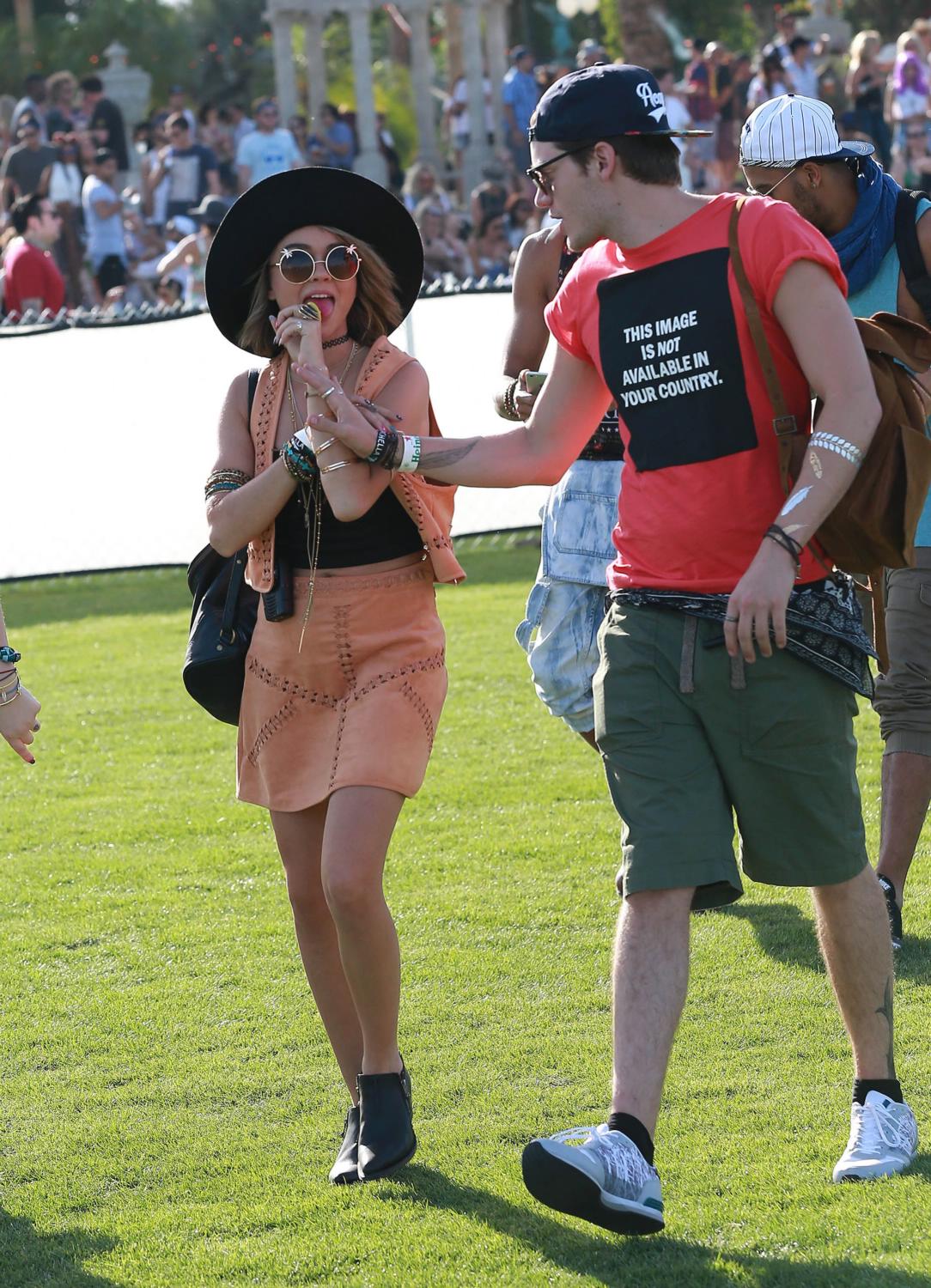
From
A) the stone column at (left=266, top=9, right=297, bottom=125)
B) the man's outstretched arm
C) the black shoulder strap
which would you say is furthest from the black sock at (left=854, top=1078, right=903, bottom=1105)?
the stone column at (left=266, top=9, right=297, bottom=125)

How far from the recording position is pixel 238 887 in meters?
6.10

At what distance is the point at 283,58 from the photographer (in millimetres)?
33406

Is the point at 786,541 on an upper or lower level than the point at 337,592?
upper

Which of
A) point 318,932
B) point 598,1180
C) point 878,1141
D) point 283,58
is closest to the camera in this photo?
point 598,1180

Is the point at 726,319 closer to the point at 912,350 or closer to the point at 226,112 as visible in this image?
the point at 912,350

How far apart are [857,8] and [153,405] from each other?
3452 centimetres

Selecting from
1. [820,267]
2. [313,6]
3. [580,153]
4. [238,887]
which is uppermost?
[313,6]

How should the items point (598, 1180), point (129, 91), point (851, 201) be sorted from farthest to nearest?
point (129, 91), point (851, 201), point (598, 1180)

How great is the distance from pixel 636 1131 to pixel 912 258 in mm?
2561

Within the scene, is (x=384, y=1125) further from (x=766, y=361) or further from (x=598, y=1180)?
(x=766, y=361)

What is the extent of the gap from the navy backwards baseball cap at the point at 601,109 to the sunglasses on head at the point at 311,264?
1.96ft

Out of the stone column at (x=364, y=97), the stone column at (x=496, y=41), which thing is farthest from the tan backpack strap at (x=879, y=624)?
the stone column at (x=496, y=41)

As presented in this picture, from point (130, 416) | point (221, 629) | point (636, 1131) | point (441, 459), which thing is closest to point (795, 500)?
point (441, 459)

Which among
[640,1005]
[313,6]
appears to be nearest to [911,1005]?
[640,1005]
